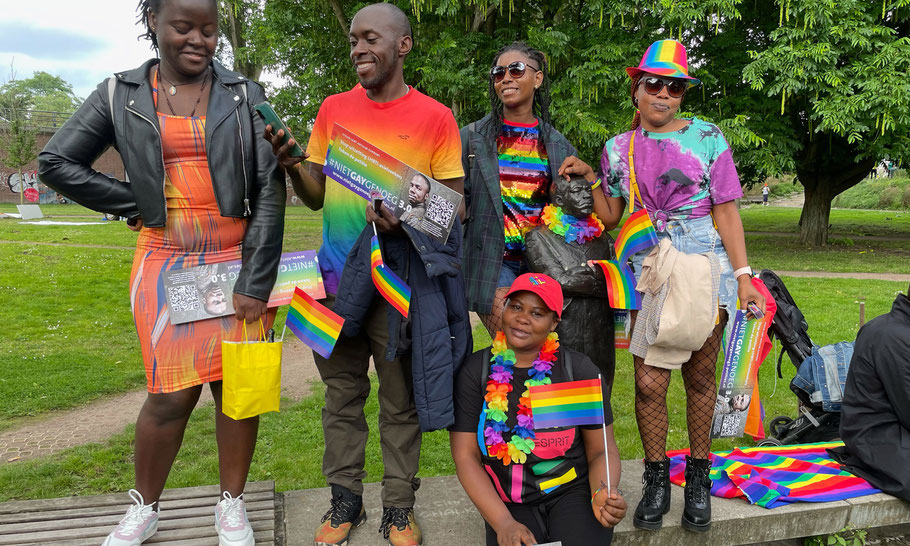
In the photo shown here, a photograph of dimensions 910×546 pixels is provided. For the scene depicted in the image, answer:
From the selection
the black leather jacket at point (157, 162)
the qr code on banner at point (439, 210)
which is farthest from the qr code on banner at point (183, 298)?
the qr code on banner at point (439, 210)

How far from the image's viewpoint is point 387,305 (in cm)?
275

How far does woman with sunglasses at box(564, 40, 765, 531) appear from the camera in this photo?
9.44 feet

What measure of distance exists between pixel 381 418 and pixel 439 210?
0.99 metres

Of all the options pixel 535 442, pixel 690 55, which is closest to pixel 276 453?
pixel 535 442

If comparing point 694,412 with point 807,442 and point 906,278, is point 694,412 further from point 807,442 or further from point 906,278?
point 906,278

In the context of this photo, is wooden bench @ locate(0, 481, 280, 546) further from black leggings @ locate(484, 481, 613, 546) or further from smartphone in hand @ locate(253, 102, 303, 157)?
smartphone in hand @ locate(253, 102, 303, 157)

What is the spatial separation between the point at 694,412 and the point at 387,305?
5.03ft

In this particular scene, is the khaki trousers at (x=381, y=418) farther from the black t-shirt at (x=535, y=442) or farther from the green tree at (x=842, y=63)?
the green tree at (x=842, y=63)

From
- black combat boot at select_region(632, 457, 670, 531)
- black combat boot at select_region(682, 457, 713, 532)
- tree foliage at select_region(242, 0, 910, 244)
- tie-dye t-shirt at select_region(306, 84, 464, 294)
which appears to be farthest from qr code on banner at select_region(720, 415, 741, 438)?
tree foliage at select_region(242, 0, 910, 244)

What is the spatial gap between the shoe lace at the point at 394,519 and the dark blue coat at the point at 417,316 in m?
0.42

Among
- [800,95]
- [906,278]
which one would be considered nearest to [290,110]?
[800,95]

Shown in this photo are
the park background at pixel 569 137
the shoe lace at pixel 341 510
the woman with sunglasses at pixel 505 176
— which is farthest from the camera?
the park background at pixel 569 137

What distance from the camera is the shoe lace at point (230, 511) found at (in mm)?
2664

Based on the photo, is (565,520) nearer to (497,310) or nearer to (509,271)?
(497,310)
